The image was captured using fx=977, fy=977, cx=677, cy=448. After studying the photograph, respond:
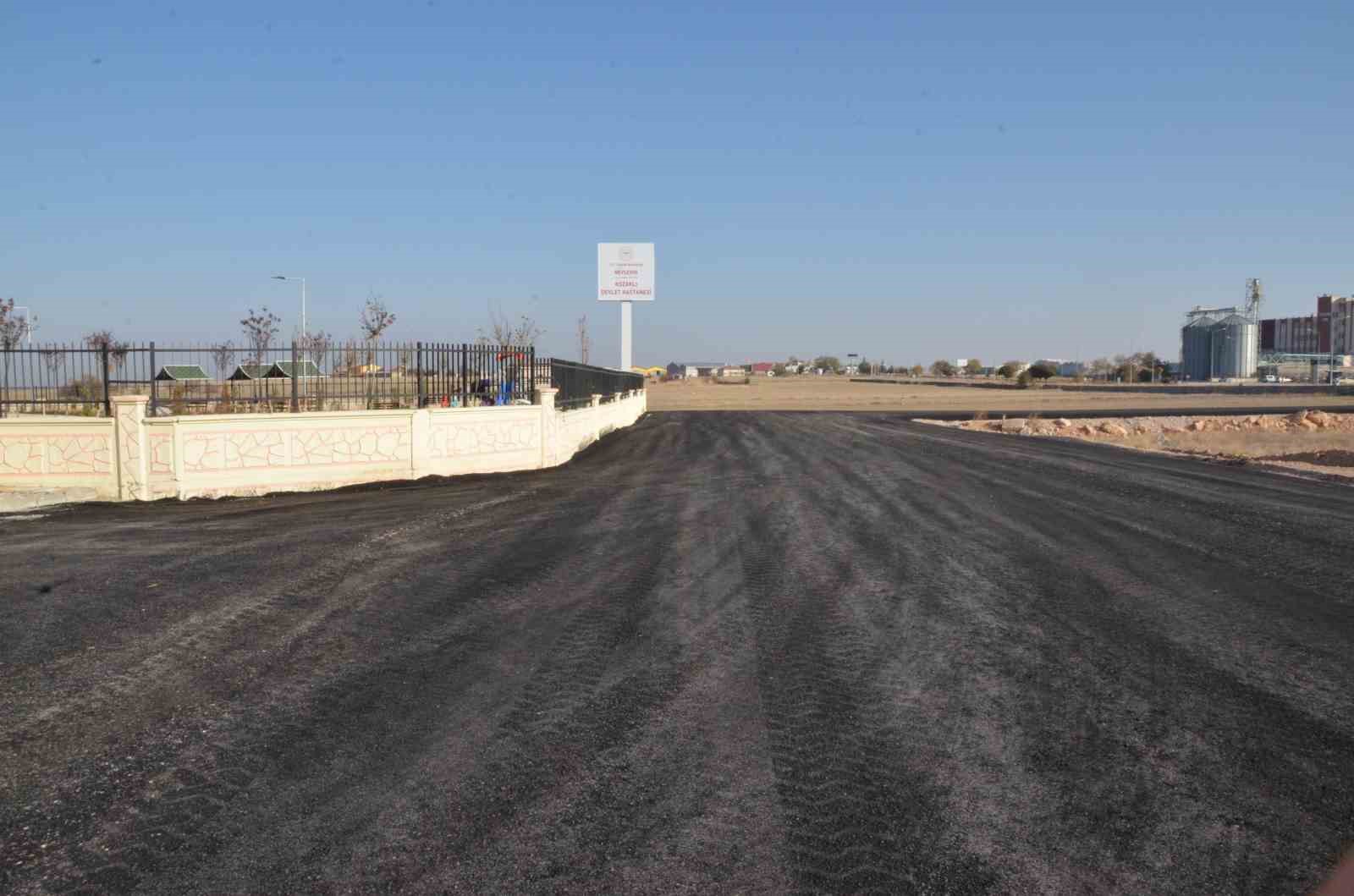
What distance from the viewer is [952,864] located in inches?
158

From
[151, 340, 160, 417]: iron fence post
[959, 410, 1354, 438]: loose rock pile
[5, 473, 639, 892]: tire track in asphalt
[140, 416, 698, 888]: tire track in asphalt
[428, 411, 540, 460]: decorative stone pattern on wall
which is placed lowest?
[5, 473, 639, 892]: tire track in asphalt

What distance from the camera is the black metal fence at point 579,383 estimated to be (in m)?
24.4

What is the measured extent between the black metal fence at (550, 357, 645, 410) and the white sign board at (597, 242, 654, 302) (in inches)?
804

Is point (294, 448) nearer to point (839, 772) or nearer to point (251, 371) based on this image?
point (251, 371)

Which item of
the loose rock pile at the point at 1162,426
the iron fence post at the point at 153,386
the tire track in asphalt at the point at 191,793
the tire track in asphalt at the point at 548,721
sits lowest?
the tire track in asphalt at the point at 191,793

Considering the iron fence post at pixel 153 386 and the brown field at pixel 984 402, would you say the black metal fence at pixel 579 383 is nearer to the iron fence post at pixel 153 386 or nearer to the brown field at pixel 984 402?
the iron fence post at pixel 153 386

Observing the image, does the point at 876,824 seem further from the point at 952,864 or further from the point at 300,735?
the point at 300,735

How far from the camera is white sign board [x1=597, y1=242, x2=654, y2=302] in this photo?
62.9 m

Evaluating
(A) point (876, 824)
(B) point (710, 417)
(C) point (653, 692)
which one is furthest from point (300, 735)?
(B) point (710, 417)

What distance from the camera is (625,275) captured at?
6312 cm

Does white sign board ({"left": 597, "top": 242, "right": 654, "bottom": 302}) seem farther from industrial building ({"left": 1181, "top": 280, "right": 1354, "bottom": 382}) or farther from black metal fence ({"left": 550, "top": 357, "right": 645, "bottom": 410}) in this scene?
industrial building ({"left": 1181, "top": 280, "right": 1354, "bottom": 382})

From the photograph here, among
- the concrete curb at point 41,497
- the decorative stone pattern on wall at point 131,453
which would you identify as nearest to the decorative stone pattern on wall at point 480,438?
the decorative stone pattern on wall at point 131,453

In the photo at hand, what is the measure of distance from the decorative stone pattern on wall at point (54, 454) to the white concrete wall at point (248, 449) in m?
0.01

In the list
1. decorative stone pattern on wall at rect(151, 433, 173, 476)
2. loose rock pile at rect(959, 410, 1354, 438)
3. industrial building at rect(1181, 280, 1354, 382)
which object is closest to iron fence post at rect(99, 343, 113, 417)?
decorative stone pattern on wall at rect(151, 433, 173, 476)
